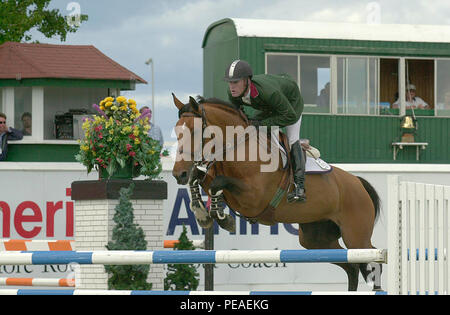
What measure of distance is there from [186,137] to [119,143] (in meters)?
3.74

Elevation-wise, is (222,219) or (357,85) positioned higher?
(357,85)

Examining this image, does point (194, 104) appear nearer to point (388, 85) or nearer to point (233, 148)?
point (233, 148)

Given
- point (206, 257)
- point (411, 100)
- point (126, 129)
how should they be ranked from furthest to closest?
point (411, 100) → point (126, 129) → point (206, 257)

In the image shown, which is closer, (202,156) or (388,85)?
(202,156)

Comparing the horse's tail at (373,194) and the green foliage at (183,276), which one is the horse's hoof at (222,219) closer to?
the horse's tail at (373,194)

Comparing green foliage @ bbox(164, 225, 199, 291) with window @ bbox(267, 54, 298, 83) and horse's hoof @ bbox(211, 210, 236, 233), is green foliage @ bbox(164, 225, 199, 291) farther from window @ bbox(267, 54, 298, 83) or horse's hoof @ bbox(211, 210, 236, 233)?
window @ bbox(267, 54, 298, 83)

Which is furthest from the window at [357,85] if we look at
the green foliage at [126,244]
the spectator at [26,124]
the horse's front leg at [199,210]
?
the horse's front leg at [199,210]

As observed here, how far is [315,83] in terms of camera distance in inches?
690

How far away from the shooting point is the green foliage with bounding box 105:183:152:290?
10211 mm

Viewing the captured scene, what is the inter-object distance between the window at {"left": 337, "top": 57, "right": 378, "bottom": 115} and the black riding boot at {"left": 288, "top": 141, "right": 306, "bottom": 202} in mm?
10139

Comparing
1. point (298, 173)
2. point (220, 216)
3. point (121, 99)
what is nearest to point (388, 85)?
point (121, 99)

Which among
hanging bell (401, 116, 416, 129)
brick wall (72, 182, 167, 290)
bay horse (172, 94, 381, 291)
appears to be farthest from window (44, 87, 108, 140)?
bay horse (172, 94, 381, 291)
